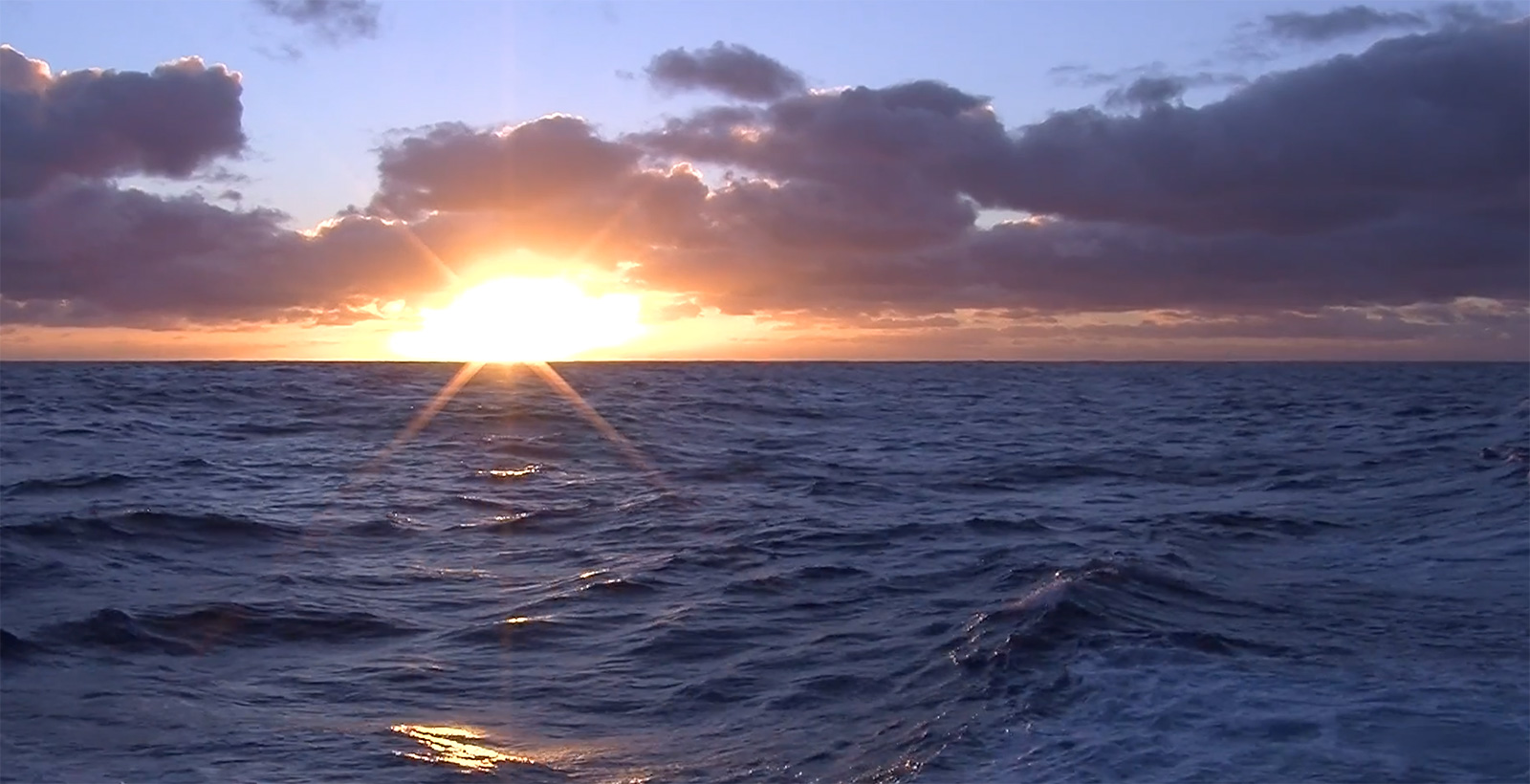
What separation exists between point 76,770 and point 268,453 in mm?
24271

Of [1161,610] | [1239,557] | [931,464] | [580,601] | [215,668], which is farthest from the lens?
[931,464]

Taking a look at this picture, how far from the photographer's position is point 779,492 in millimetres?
24672

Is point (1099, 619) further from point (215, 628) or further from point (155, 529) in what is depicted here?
point (155, 529)

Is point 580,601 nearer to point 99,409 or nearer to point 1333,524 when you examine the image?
point 1333,524

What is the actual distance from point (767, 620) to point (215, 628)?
5511mm

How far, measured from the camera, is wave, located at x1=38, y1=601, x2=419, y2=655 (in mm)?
12547

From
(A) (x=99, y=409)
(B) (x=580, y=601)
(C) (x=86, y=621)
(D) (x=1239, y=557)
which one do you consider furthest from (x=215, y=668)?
(A) (x=99, y=409)

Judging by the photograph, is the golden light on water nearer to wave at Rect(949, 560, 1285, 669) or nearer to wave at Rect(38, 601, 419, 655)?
wave at Rect(38, 601, 419, 655)

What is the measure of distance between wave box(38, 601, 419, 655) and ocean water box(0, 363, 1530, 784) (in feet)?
0.23

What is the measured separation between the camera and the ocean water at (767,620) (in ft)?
30.0

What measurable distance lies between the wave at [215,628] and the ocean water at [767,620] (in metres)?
0.07

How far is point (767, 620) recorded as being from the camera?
1367 cm

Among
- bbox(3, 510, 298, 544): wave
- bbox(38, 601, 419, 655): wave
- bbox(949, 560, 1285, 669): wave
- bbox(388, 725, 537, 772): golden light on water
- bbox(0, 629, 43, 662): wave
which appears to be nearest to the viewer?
bbox(388, 725, 537, 772): golden light on water

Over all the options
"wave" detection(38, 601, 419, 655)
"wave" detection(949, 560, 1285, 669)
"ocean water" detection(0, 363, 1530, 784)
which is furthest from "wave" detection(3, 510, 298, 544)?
"wave" detection(949, 560, 1285, 669)
